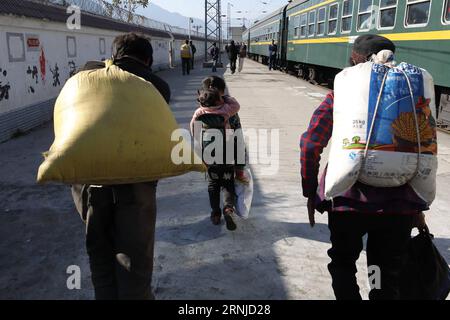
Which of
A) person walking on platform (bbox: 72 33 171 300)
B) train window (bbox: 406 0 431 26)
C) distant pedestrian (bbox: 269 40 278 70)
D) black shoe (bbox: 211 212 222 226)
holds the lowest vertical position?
black shoe (bbox: 211 212 222 226)

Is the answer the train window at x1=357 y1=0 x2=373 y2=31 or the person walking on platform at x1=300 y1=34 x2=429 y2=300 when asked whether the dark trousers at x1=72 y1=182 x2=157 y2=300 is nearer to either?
the person walking on platform at x1=300 y1=34 x2=429 y2=300

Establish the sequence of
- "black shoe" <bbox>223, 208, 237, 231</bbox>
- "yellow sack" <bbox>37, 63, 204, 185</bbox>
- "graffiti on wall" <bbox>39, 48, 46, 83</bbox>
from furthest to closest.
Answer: "graffiti on wall" <bbox>39, 48, 46, 83</bbox>
"black shoe" <bbox>223, 208, 237, 231</bbox>
"yellow sack" <bbox>37, 63, 204, 185</bbox>

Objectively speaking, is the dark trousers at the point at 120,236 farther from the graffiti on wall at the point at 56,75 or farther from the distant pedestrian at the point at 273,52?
the distant pedestrian at the point at 273,52

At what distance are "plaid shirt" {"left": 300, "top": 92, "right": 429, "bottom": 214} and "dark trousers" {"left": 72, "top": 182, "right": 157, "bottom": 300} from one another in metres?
0.86

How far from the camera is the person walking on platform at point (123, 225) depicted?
208cm

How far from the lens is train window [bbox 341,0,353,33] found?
442 inches

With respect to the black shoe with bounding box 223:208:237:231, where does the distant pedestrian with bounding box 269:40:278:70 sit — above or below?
above

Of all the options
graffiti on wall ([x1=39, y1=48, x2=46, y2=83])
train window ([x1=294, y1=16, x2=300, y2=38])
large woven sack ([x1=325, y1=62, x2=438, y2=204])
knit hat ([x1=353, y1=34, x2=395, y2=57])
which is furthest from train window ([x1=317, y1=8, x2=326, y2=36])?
large woven sack ([x1=325, y1=62, x2=438, y2=204])

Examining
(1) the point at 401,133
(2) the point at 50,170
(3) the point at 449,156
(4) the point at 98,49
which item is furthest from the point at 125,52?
(4) the point at 98,49

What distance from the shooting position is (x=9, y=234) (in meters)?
3.64

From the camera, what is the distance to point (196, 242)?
3.57m
